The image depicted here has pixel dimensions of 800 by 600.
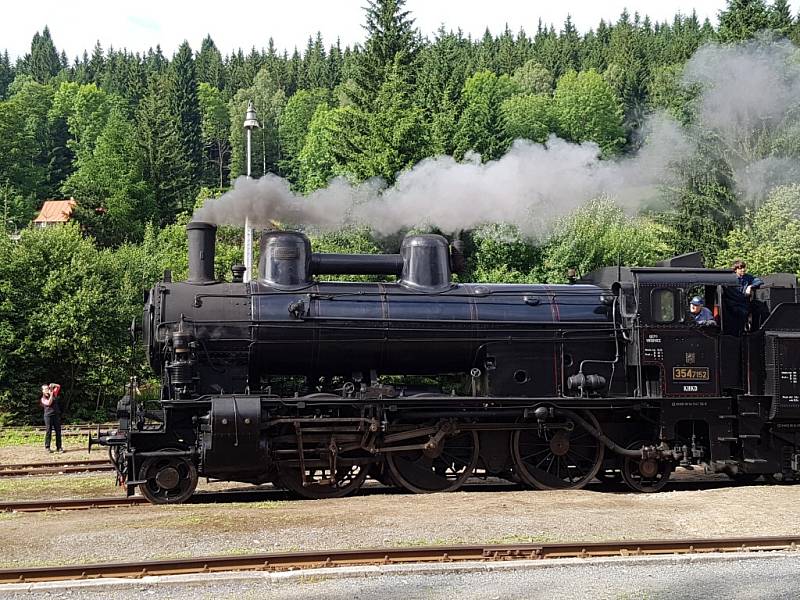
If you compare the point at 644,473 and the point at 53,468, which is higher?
the point at 644,473

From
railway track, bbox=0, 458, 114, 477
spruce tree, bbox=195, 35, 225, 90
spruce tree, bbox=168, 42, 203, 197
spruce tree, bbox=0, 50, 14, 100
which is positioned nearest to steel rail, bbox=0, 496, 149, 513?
railway track, bbox=0, 458, 114, 477

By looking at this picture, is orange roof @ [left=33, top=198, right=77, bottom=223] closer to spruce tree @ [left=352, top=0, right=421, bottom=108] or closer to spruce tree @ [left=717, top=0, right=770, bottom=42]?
spruce tree @ [left=352, top=0, right=421, bottom=108]

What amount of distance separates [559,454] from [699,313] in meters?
3.20

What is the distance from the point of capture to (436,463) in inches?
538

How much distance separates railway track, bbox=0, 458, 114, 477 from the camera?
16.4 meters

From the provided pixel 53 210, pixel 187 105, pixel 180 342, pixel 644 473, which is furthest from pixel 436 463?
pixel 187 105

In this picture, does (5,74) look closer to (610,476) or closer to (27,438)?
(27,438)

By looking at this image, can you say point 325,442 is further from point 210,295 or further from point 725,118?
point 725,118

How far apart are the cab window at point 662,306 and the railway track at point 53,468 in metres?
10.5

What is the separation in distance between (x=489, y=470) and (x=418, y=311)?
9.00ft

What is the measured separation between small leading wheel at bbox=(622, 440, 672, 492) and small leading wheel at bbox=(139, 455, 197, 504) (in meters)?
6.82

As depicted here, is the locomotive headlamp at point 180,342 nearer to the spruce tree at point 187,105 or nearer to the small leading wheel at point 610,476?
the small leading wheel at point 610,476

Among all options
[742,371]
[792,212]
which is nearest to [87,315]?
[742,371]

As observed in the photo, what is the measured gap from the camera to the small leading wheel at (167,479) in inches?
484
